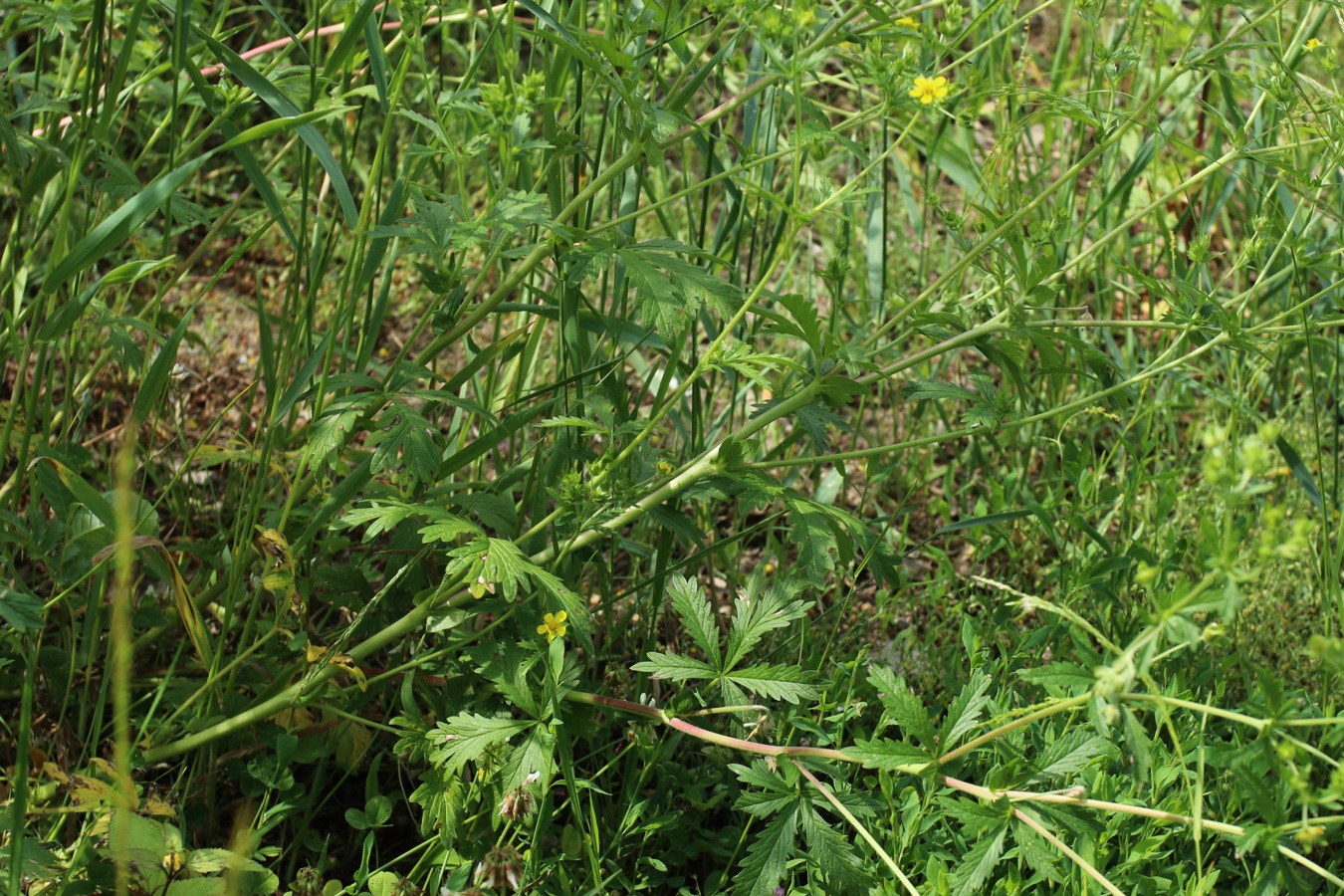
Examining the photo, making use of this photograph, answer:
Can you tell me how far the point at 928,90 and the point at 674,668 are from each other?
2.59 ft

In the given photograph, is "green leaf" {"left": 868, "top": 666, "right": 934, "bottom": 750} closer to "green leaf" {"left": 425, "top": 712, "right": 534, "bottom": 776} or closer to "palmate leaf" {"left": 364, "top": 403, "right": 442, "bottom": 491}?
"green leaf" {"left": 425, "top": 712, "right": 534, "bottom": 776}

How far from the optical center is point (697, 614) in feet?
5.16

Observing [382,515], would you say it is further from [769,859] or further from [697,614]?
[769,859]

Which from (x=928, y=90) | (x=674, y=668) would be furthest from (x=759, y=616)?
(x=928, y=90)

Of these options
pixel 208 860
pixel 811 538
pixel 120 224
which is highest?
pixel 120 224

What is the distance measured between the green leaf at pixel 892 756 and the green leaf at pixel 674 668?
0.74 ft

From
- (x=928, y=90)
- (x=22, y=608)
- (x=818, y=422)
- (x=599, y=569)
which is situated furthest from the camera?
(x=599, y=569)

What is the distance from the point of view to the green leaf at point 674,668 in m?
1.50

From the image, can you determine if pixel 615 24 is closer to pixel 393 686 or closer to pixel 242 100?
pixel 242 100

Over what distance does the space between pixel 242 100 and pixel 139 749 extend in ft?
3.09

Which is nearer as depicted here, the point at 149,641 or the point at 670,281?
the point at 670,281

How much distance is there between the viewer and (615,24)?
1919 mm

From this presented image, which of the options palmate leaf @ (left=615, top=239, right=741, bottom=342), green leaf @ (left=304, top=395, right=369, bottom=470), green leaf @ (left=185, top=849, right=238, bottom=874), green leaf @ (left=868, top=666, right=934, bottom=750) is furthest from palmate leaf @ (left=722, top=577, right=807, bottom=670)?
green leaf @ (left=185, top=849, right=238, bottom=874)

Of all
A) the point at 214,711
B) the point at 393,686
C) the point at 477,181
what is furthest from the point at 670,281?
the point at 477,181
